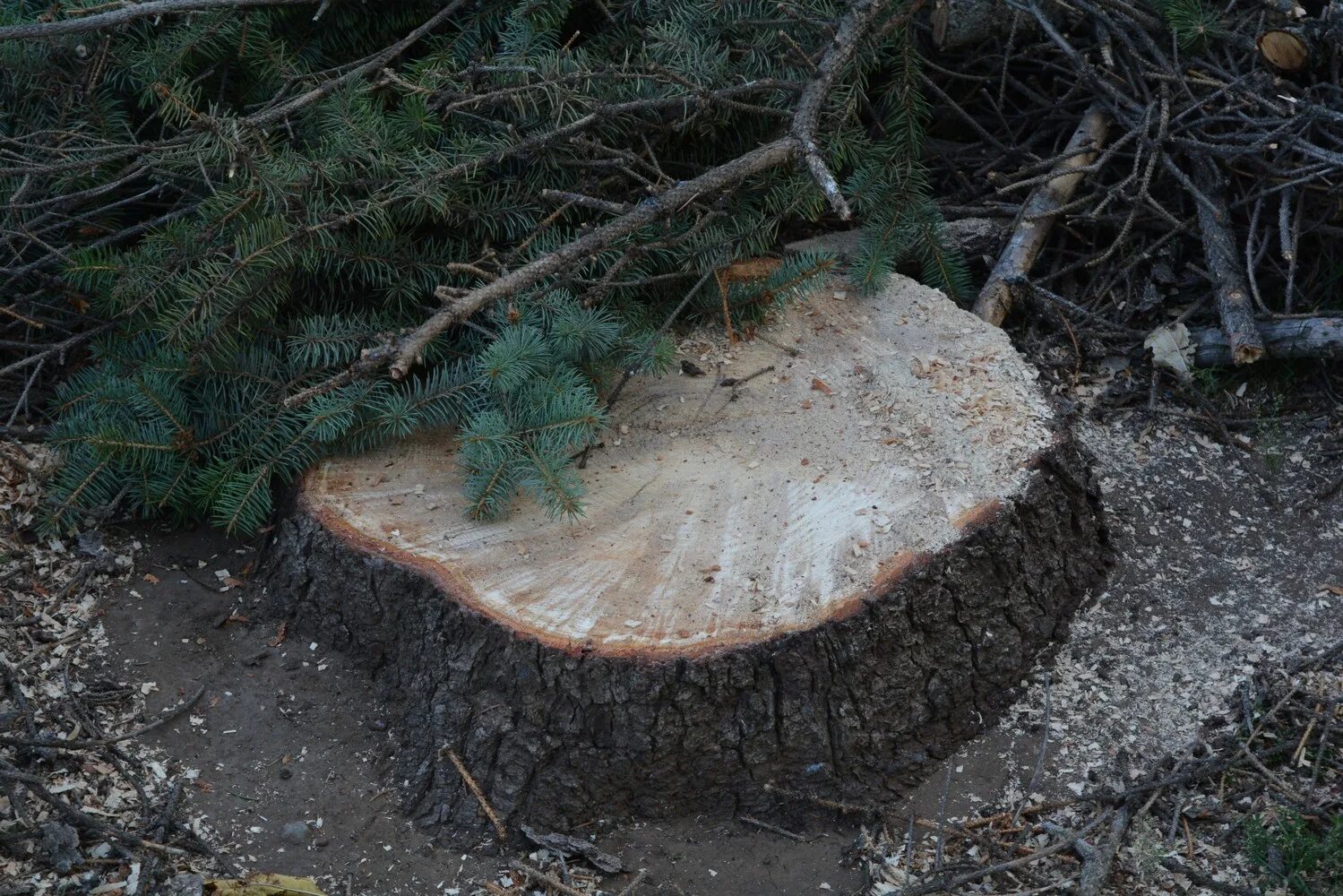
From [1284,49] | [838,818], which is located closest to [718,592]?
[838,818]

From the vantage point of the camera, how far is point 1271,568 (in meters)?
2.79

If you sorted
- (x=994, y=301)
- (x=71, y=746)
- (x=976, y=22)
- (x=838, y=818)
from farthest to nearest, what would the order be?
(x=976, y=22), (x=994, y=301), (x=838, y=818), (x=71, y=746)

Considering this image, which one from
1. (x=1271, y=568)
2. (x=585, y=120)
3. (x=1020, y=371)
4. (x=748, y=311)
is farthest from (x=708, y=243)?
(x=1271, y=568)

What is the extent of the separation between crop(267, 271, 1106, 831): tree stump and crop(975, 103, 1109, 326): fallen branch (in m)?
0.53

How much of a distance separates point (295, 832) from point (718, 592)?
0.93 metres

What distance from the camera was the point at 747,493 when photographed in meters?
2.47

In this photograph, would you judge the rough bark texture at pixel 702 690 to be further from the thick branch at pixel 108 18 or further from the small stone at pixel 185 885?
the thick branch at pixel 108 18

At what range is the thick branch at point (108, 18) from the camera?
262 centimetres

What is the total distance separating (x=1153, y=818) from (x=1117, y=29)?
205cm

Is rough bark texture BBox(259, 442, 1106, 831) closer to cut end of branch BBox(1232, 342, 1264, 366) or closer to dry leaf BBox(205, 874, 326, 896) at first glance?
dry leaf BBox(205, 874, 326, 896)

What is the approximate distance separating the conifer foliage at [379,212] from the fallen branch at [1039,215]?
0.13 metres

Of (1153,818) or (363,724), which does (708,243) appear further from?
(1153,818)

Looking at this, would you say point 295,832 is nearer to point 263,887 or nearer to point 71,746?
point 263,887

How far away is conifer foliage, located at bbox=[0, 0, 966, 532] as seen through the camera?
8.40ft
